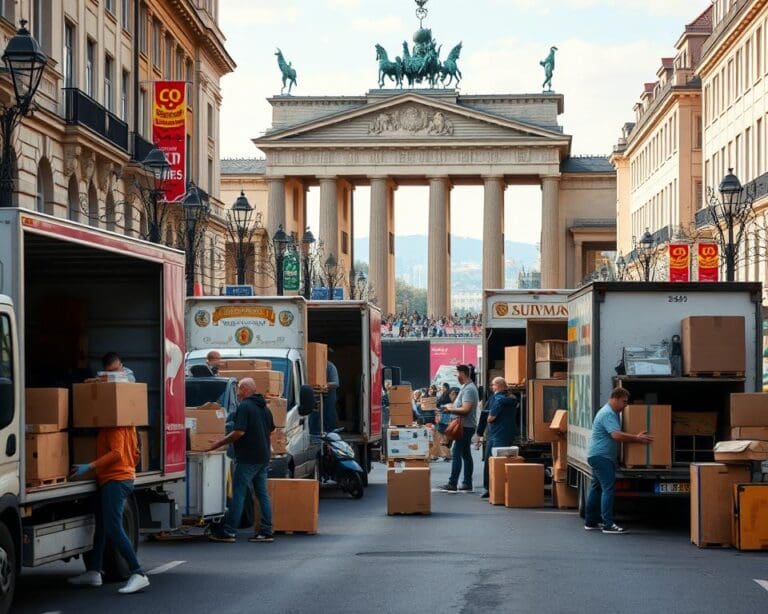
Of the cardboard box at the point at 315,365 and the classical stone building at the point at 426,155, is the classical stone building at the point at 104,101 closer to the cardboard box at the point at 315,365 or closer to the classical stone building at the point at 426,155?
the cardboard box at the point at 315,365

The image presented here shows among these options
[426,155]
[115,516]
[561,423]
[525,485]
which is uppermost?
[426,155]

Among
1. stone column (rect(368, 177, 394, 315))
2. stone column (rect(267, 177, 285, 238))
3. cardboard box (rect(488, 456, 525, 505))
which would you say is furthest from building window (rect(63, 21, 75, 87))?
stone column (rect(368, 177, 394, 315))

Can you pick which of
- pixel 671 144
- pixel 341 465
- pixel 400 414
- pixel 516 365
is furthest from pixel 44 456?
pixel 671 144

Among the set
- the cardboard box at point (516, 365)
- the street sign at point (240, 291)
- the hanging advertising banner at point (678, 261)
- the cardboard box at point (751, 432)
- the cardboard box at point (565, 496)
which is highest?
the hanging advertising banner at point (678, 261)

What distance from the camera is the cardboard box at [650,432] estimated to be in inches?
768

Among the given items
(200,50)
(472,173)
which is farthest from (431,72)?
(200,50)

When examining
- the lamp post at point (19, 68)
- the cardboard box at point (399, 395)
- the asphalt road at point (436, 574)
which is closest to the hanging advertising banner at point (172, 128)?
the cardboard box at point (399, 395)

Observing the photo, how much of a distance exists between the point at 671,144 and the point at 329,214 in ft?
113

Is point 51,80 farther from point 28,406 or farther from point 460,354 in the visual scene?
point 460,354

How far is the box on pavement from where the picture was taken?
24750 millimetres

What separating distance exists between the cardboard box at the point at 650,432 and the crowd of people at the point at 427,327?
253 feet

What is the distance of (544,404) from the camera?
25.8 meters

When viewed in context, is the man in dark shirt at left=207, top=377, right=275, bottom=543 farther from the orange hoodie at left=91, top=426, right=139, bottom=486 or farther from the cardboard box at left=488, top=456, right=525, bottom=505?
the cardboard box at left=488, top=456, right=525, bottom=505

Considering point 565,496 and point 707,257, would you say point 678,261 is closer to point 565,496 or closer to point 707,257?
point 707,257
